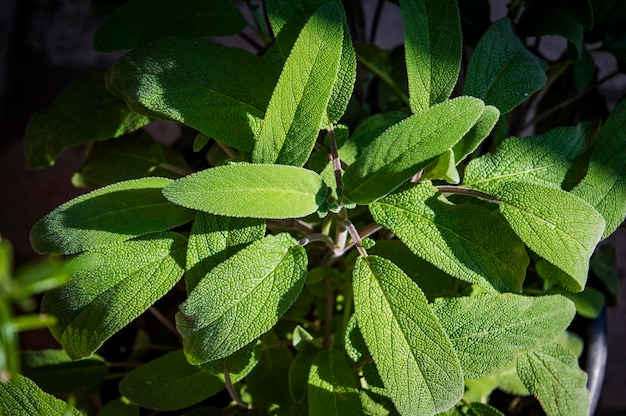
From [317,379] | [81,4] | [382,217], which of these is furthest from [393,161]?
[81,4]

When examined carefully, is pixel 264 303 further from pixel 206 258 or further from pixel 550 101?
pixel 550 101

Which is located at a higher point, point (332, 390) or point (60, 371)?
point (332, 390)

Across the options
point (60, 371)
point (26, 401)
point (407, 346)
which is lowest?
point (60, 371)

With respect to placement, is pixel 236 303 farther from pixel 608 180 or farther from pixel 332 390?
pixel 608 180

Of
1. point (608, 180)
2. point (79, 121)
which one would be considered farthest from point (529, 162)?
point (79, 121)

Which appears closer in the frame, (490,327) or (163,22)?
(490,327)

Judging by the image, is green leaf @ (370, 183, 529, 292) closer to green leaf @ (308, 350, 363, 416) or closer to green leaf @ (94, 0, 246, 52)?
green leaf @ (308, 350, 363, 416)

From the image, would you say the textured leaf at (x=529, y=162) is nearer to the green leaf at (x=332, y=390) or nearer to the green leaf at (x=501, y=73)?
the green leaf at (x=501, y=73)

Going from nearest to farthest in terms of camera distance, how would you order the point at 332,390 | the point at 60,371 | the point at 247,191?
the point at 247,191 → the point at 332,390 → the point at 60,371
